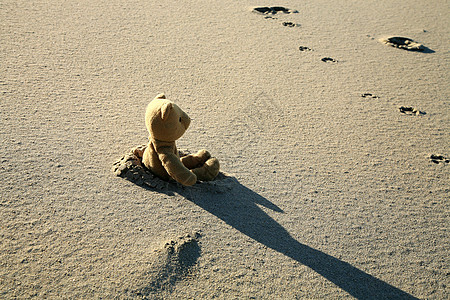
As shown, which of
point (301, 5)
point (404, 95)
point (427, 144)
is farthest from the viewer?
point (301, 5)

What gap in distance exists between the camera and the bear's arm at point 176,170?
2.82 m

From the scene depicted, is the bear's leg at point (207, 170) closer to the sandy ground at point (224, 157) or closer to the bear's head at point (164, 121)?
the sandy ground at point (224, 157)

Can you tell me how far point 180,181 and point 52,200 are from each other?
2.74ft

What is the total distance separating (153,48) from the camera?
5035 mm

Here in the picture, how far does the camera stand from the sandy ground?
2.50 m

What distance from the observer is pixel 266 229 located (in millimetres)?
2832

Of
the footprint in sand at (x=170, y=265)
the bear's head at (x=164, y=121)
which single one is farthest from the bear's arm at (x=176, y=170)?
the footprint in sand at (x=170, y=265)

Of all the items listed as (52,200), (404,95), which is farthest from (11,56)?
(404,95)

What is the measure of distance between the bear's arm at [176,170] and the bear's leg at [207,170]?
0.67ft

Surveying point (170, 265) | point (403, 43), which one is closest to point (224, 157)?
point (170, 265)

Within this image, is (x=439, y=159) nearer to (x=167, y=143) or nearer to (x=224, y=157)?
(x=224, y=157)

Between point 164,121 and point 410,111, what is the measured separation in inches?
111

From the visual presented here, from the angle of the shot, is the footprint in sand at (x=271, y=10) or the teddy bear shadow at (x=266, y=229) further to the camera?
the footprint in sand at (x=271, y=10)

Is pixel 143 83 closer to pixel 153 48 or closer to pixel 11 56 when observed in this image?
pixel 153 48
